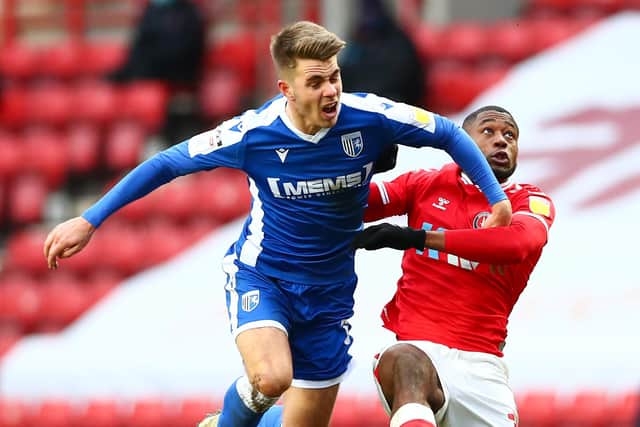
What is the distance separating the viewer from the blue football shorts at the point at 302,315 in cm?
590

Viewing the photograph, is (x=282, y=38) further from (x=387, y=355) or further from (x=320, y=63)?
(x=387, y=355)

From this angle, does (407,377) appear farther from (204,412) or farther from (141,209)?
(141,209)

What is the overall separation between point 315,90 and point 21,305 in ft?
22.5

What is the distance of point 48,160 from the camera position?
1283cm

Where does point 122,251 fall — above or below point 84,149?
below

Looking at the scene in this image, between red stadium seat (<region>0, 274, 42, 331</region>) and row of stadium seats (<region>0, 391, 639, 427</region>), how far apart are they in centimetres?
130

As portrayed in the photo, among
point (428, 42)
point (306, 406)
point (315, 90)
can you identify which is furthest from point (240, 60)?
point (315, 90)

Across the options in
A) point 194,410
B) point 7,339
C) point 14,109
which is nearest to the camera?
point 194,410

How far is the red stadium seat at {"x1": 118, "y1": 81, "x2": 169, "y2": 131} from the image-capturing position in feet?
41.8

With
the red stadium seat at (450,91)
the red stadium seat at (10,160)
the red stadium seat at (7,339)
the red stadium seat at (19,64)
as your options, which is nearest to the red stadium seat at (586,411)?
the red stadium seat at (450,91)

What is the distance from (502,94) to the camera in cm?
1152

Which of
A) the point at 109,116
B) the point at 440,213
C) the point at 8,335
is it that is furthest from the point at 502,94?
the point at 440,213

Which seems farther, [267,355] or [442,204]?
[442,204]

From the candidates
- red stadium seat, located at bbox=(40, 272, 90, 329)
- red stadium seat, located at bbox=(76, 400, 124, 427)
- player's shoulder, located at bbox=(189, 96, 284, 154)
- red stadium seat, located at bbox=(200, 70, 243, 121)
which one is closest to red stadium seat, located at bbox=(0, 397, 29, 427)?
red stadium seat, located at bbox=(76, 400, 124, 427)
